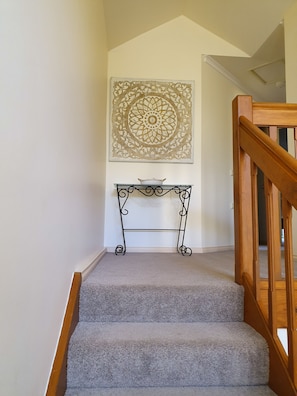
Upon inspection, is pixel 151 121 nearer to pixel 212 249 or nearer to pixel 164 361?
pixel 212 249

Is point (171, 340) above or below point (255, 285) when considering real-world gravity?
Result: below

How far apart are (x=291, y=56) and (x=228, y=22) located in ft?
2.84

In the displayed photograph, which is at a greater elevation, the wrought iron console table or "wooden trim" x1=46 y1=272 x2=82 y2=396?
the wrought iron console table

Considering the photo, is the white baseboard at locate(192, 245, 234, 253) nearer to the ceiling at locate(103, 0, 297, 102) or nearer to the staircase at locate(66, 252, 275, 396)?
the staircase at locate(66, 252, 275, 396)

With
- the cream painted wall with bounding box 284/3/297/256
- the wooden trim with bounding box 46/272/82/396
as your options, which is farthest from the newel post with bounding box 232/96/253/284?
the cream painted wall with bounding box 284/3/297/256

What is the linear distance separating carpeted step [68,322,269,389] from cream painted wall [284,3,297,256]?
1.58m

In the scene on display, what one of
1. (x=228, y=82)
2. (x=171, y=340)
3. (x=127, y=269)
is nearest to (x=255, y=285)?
(x=171, y=340)

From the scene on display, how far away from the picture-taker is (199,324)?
134 cm

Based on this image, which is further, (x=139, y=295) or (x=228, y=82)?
(x=228, y=82)

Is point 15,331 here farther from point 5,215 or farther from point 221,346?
point 221,346

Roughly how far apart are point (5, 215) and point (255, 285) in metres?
1.18

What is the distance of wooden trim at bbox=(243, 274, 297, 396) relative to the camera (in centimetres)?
101

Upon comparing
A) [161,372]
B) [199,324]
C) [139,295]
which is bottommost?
[161,372]

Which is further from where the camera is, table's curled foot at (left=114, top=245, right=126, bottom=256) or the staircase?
table's curled foot at (left=114, top=245, right=126, bottom=256)
